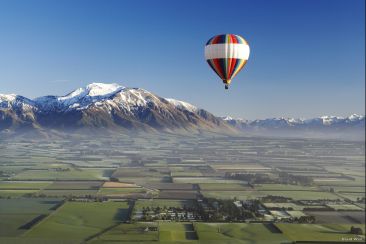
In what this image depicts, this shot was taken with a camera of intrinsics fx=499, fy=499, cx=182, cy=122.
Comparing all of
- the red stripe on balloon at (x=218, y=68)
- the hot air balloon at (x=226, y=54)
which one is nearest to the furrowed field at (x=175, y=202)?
the red stripe on balloon at (x=218, y=68)

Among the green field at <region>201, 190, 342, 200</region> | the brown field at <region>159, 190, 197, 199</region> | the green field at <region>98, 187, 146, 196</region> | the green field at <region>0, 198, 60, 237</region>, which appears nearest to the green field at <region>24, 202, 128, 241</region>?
the green field at <region>0, 198, 60, 237</region>

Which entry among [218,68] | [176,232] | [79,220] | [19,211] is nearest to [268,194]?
[176,232]

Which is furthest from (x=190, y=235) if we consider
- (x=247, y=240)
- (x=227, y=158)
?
(x=227, y=158)

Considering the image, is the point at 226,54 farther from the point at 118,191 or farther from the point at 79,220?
the point at 118,191

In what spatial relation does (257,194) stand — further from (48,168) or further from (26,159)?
(26,159)

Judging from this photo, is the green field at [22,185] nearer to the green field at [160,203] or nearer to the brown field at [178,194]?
the brown field at [178,194]

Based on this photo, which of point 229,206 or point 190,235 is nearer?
point 190,235

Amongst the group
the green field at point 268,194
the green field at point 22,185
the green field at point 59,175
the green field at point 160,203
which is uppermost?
the green field at point 59,175

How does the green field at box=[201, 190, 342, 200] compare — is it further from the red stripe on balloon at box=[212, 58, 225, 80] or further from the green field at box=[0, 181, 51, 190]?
the red stripe on balloon at box=[212, 58, 225, 80]
